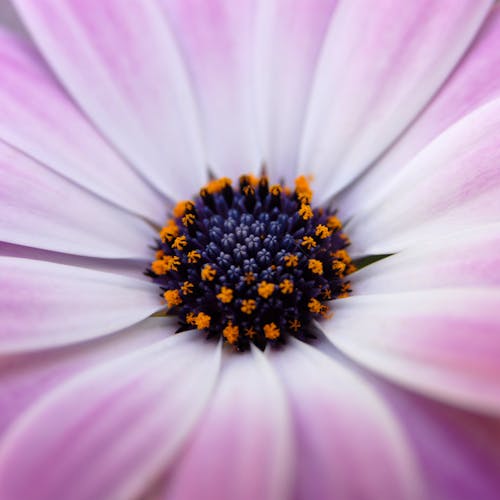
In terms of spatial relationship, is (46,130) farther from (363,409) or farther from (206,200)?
(363,409)

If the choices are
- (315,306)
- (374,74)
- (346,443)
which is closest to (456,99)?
(374,74)

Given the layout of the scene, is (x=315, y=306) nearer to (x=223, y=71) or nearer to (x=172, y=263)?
(x=172, y=263)

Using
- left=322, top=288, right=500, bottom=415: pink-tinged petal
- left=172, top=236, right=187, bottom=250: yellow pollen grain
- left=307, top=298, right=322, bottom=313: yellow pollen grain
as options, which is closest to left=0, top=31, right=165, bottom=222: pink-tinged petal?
left=172, top=236, right=187, bottom=250: yellow pollen grain

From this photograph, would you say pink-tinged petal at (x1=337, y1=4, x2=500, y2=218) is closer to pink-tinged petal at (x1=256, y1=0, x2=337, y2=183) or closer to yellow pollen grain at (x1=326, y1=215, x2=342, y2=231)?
yellow pollen grain at (x1=326, y1=215, x2=342, y2=231)

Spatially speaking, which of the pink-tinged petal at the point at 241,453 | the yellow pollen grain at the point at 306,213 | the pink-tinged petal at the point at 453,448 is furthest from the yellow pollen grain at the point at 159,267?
the pink-tinged petal at the point at 453,448

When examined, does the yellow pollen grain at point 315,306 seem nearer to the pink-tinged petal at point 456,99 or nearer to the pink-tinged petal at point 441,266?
the pink-tinged petal at point 441,266

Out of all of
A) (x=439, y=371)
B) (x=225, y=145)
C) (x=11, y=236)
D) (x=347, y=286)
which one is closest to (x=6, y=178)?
(x=11, y=236)
